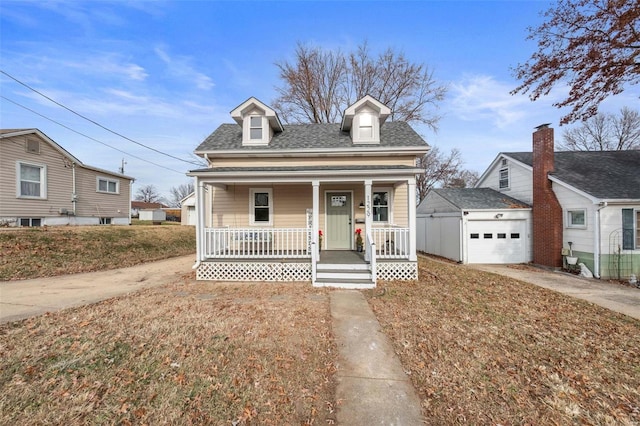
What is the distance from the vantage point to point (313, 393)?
10.2 feet

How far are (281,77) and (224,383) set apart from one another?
26100 millimetres

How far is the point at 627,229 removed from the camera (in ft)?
33.4

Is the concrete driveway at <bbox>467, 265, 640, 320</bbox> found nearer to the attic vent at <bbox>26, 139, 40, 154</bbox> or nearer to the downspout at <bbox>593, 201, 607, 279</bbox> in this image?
the downspout at <bbox>593, 201, 607, 279</bbox>

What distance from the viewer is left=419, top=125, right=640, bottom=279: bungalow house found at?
10172 millimetres

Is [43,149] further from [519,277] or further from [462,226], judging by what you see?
[519,277]

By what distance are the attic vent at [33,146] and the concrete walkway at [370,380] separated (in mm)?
17825

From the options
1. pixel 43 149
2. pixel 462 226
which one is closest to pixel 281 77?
pixel 43 149

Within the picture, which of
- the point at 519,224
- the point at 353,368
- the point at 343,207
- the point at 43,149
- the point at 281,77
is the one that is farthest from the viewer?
the point at 281,77

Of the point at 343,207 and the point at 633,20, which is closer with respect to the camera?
the point at 633,20

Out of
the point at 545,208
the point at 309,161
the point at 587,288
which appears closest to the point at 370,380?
the point at 309,161

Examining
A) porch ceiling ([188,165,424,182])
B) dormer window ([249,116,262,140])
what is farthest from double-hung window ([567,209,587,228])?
dormer window ([249,116,262,140])

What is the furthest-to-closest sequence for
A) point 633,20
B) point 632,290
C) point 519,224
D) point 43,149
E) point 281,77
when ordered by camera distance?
1. point 281,77
2. point 43,149
3. point 519,224
4. point 633,20
5. point 632,290

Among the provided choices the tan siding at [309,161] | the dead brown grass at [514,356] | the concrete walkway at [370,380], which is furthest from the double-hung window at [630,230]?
the concrete walkway at [370,380]

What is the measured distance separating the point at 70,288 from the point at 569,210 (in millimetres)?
18196
